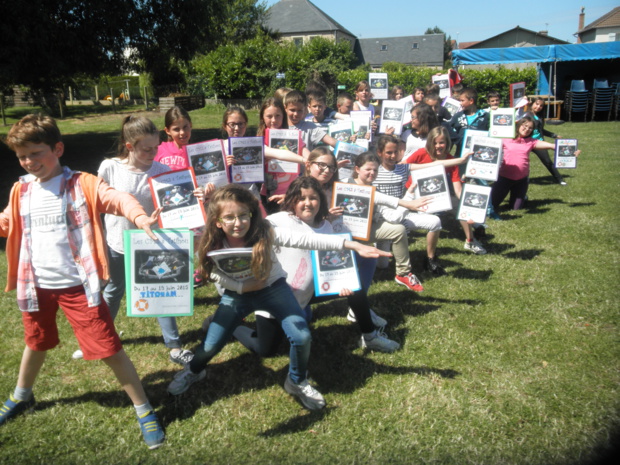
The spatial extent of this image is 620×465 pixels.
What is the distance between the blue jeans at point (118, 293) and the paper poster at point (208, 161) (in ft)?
3.25

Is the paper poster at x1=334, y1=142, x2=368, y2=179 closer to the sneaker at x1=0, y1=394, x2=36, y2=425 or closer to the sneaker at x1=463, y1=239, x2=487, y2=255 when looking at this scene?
the sneaker at x1=463, y1=239, x2=487, y2=255

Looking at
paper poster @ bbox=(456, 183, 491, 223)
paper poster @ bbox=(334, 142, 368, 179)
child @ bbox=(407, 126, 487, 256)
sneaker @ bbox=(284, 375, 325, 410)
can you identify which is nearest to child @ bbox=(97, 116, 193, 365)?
sneaker @ bbox=(284, 375, 325, 410)

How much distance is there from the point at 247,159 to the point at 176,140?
69 cm

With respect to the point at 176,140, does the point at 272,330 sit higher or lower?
lower

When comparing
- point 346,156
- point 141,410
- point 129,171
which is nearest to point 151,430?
point 141,410

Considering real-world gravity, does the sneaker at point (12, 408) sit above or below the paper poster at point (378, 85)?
below

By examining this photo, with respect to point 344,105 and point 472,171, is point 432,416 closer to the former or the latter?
point 472,171

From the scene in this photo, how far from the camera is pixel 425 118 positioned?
21.9 feet

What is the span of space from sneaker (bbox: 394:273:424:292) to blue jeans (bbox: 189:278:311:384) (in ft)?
7.53

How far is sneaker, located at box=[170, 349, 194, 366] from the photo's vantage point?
392cm

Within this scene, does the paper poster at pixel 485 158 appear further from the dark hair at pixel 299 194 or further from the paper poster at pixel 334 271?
the paper poster at pixel 334 271

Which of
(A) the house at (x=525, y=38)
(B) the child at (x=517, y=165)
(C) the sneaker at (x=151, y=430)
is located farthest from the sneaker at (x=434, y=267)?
(A) the house at (x=525, y=38)

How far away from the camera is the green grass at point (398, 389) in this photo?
117 inches

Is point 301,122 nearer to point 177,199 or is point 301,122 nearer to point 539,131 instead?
point 177,199
